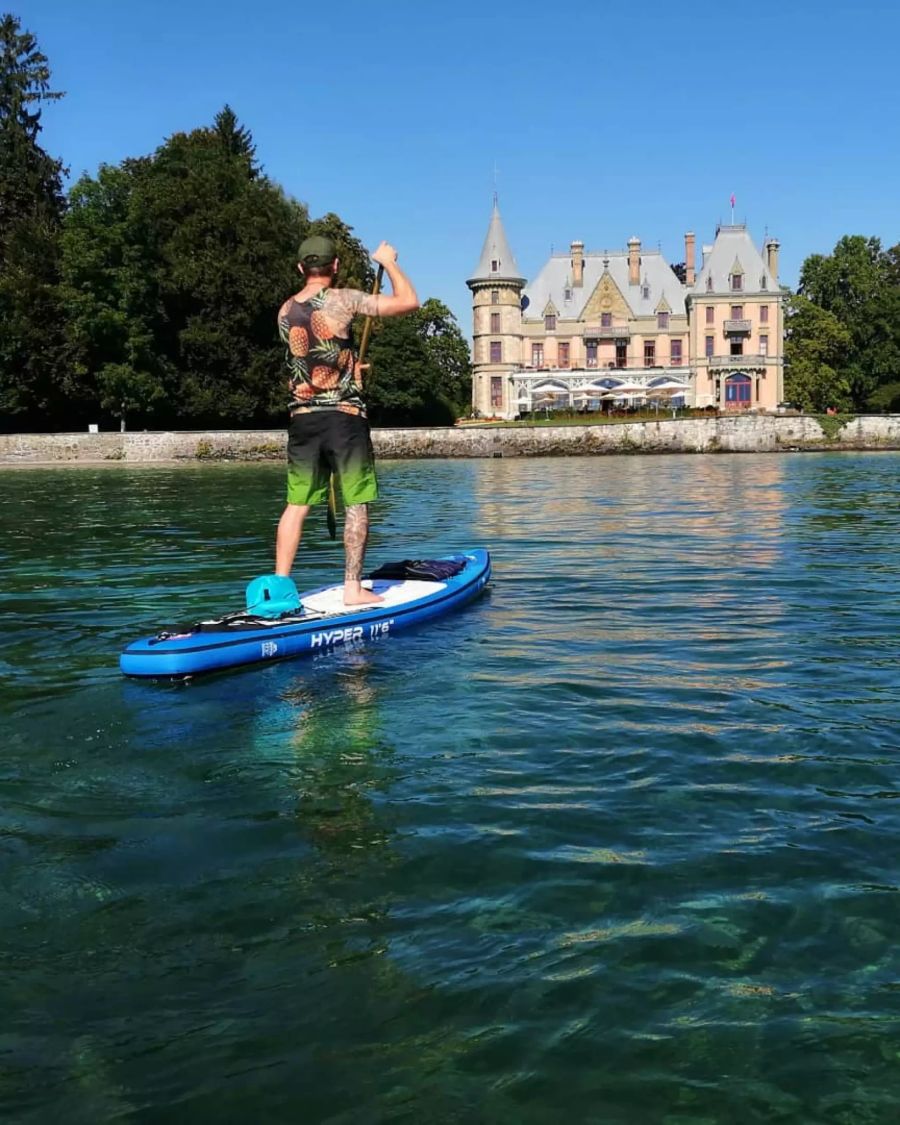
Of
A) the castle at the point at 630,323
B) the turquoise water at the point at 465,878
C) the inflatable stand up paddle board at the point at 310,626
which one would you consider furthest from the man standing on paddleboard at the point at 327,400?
the castle at the point at 630,323

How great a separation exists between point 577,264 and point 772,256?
53.5 feet

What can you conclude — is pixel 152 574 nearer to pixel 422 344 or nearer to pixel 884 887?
pixel 884 887

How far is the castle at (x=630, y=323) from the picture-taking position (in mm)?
85750

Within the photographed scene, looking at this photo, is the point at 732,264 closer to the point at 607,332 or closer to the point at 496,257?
the point at 607,332

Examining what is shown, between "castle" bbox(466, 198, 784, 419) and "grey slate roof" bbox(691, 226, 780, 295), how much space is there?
8cm

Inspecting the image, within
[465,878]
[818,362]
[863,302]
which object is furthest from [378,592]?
[863,302]

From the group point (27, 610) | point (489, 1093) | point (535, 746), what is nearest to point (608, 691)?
point (535, 746)

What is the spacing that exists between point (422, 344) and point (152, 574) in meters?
65.9

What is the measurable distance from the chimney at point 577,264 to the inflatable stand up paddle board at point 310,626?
86.6 meters

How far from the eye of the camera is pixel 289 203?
6825 cm

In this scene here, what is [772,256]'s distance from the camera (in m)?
88.2

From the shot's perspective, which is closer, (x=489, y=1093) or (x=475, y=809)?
(x=489, y=1093)

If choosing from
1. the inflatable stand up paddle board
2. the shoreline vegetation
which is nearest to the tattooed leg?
the inflatable stand up paddle board

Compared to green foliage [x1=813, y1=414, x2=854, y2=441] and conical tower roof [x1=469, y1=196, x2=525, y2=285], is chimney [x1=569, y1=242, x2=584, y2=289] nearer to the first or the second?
conical tower roof [x1=469, y1=196, x2=525, y2=285]
